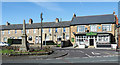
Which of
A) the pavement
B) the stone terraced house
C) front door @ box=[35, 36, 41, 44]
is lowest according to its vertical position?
the pavement

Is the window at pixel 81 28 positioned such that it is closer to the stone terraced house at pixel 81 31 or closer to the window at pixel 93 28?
the stone terraced house at pixel 81 31

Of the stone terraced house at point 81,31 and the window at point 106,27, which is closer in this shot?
the stone terraced house at point 81,31

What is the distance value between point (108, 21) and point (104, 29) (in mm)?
2447

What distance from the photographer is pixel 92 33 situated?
34.2m

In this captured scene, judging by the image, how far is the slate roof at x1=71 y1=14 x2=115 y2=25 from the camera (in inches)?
1419

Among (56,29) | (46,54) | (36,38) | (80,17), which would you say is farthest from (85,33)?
(46,54)

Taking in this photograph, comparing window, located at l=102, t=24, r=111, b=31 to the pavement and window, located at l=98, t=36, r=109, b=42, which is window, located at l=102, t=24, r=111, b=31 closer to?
window, located at l=98, t=36, r=109, b=42

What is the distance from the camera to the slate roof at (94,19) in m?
36.0

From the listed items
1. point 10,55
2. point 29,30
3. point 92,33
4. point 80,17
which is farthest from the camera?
point 29,30

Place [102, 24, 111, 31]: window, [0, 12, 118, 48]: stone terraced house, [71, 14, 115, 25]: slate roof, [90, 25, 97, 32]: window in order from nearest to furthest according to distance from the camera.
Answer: [0, 12, 118, 48]: stone terraced house
[102, 24, 111, 31]: window
[71, 14, 115, 25]: slate roof
[90, 25, 97, 32]: window

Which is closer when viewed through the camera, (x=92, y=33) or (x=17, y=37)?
(x=92, y=33)

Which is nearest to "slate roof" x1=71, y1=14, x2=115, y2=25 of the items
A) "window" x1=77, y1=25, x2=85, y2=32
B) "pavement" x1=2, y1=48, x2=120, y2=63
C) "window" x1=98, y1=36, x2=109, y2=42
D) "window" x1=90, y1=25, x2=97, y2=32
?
"window" x1=90, y1=25, x2=97, y2=32

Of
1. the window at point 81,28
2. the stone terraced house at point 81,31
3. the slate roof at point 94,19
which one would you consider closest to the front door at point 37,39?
the stone terraced house at point 81,31

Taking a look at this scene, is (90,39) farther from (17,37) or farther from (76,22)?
(17,37)
